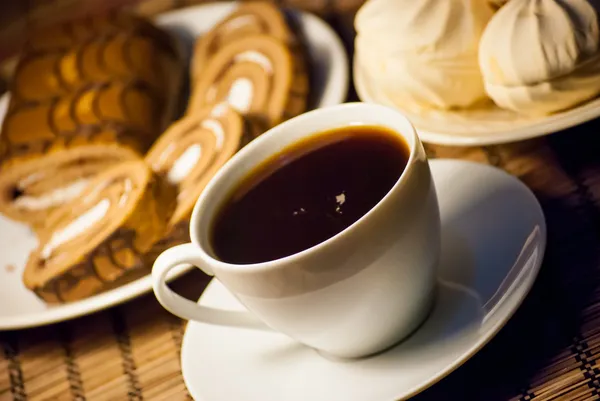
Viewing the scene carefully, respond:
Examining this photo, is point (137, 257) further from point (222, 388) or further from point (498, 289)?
point (498, 289)

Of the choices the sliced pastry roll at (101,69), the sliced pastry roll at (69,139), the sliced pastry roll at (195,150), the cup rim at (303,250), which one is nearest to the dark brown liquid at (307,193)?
the cup rim at (303,250)

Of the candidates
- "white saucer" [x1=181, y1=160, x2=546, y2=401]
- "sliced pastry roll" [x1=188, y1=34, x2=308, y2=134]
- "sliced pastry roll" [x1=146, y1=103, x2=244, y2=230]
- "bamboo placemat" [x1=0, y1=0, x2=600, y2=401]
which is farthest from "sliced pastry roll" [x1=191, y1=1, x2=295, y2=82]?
"white saucer" [x1=181, y1=160, x2=546, y2=401]

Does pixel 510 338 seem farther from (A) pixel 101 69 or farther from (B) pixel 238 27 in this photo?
(A) pixel 101 69

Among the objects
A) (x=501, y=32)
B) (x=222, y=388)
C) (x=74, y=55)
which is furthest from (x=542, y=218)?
(x=74, y=55)

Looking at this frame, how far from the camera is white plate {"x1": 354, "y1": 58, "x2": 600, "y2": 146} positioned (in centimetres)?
67

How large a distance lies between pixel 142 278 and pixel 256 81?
38 cm

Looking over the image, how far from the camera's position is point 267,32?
1189mm

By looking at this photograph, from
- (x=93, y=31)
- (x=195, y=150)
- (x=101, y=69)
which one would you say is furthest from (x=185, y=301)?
(x=93, y=31)

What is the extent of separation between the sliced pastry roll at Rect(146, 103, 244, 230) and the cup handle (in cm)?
27

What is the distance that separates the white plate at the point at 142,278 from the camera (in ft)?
2.80

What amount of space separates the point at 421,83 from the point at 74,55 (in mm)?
783

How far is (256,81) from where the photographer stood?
1108 mm

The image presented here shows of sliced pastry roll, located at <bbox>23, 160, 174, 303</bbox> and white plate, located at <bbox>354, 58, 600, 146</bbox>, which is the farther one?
sliced pastry roll, located at <bbox>23, 160, 174, 303</bbox>

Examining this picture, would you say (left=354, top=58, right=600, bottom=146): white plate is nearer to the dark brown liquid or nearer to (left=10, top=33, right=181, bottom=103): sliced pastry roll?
the dark brown liquid
